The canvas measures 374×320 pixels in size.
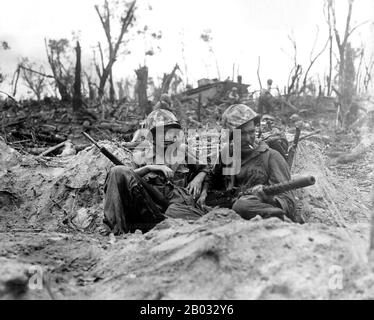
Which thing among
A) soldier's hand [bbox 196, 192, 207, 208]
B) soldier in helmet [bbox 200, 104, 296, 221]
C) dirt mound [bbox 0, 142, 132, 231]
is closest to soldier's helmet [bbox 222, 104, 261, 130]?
soldier in helmet [bbox 200, 104, 296, 221]

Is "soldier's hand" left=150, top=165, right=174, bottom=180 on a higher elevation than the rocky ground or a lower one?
higher

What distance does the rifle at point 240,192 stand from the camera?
3511mm

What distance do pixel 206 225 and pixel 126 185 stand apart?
1257mm

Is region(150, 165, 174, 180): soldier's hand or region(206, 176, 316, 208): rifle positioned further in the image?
region(150, 165, 174, 180): soldier's hand

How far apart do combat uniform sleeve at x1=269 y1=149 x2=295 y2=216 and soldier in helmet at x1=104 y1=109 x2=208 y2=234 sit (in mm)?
699

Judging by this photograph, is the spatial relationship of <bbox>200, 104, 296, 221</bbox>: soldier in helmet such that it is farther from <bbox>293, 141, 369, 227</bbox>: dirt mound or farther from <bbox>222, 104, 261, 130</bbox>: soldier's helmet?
<bbox>293, 141, 369, 227</bbox>: dirt mound

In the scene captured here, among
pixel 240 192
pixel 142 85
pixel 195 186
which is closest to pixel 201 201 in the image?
pixel 195 186

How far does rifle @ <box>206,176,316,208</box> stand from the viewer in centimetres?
351

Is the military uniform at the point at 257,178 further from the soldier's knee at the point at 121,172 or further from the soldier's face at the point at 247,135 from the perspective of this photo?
the soldier's knee at the point at 121,172

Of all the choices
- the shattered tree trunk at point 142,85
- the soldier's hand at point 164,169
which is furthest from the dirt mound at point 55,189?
the shattered tree trunk at point 142,85

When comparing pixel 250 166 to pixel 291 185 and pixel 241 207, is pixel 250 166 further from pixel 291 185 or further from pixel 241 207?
pixel 291 185

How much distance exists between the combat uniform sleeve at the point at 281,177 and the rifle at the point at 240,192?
0.38ft
